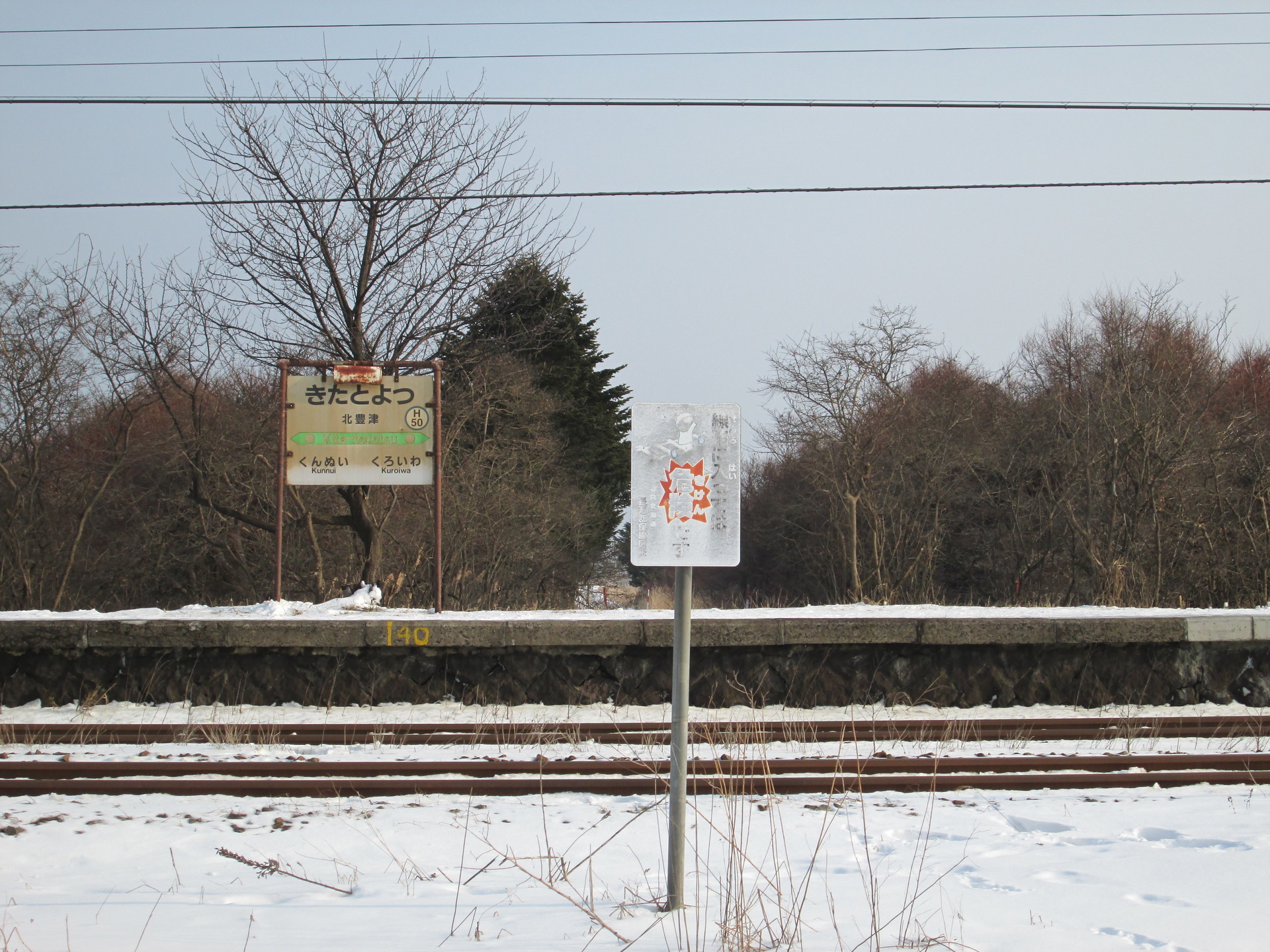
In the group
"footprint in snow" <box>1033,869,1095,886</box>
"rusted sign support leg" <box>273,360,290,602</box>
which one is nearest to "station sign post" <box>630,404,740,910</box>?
"footprint in snow" <box>1033,869,1095,886</box>

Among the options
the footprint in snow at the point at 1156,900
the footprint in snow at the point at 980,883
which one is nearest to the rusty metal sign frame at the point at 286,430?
the footprint in snow at the point at 980,883

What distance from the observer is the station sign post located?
3.46m

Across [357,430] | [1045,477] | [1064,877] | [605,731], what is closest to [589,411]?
[1045,477]

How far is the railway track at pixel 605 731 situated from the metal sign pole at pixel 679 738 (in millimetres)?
3683

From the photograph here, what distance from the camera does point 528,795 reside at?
19.9 ft

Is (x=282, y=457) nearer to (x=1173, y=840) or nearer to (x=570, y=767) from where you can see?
(x=570, y=767)

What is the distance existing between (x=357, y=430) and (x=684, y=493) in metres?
9.52

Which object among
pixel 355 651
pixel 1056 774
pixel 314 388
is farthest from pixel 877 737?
pixel 314 388

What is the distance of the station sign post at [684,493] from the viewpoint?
3.46 meters

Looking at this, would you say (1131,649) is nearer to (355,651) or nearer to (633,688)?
(633,688)

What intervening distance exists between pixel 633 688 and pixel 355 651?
283cm

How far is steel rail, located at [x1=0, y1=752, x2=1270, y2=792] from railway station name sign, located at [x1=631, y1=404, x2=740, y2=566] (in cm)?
335

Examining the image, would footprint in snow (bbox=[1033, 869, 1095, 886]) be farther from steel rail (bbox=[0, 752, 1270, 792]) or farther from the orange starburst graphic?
the orange starburst graphic

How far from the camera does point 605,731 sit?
8.04m
